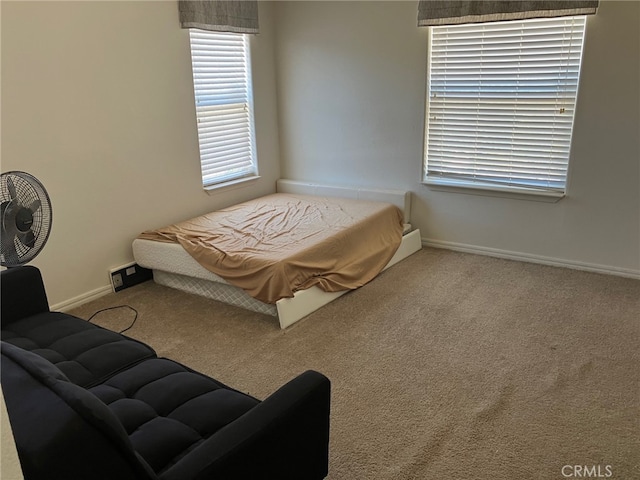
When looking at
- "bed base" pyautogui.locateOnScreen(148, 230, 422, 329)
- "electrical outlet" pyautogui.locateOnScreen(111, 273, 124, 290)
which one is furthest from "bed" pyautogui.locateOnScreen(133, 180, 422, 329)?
"electrical outlet" pyautogui.locateOnScreen(111, 273, 124, 290)

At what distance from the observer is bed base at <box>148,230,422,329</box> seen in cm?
301

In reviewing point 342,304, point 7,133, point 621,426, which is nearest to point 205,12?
point 7,133

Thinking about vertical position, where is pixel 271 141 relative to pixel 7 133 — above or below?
below

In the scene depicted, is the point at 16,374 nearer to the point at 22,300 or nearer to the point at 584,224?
the point at 22,300

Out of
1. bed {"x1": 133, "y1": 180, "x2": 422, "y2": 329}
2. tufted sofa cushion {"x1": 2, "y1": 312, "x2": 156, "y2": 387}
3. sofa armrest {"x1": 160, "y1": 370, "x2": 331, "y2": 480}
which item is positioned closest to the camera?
sofa armrest {"x1": 160, "y1": 370, "x2": 331, "y2": 480}

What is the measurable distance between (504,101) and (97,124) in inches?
112

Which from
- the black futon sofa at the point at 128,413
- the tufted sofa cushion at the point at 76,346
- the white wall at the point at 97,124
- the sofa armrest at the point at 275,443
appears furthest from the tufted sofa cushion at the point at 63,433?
the white wall at the point at 97,124

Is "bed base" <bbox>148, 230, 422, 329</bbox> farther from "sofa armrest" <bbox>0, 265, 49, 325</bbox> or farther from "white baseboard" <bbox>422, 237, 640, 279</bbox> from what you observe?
"sofa armrest" <bbox>0, 265, 49, 325</bbox>

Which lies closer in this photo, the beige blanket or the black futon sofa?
the black futon sofa

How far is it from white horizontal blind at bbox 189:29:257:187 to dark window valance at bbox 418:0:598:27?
1567 mm

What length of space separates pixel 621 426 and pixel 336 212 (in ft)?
7.98

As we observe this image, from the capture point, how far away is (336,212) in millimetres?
4051

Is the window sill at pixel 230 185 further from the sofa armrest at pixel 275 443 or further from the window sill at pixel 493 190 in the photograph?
the sofa armrest at pixel 275 443

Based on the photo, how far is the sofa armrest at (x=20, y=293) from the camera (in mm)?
2213
